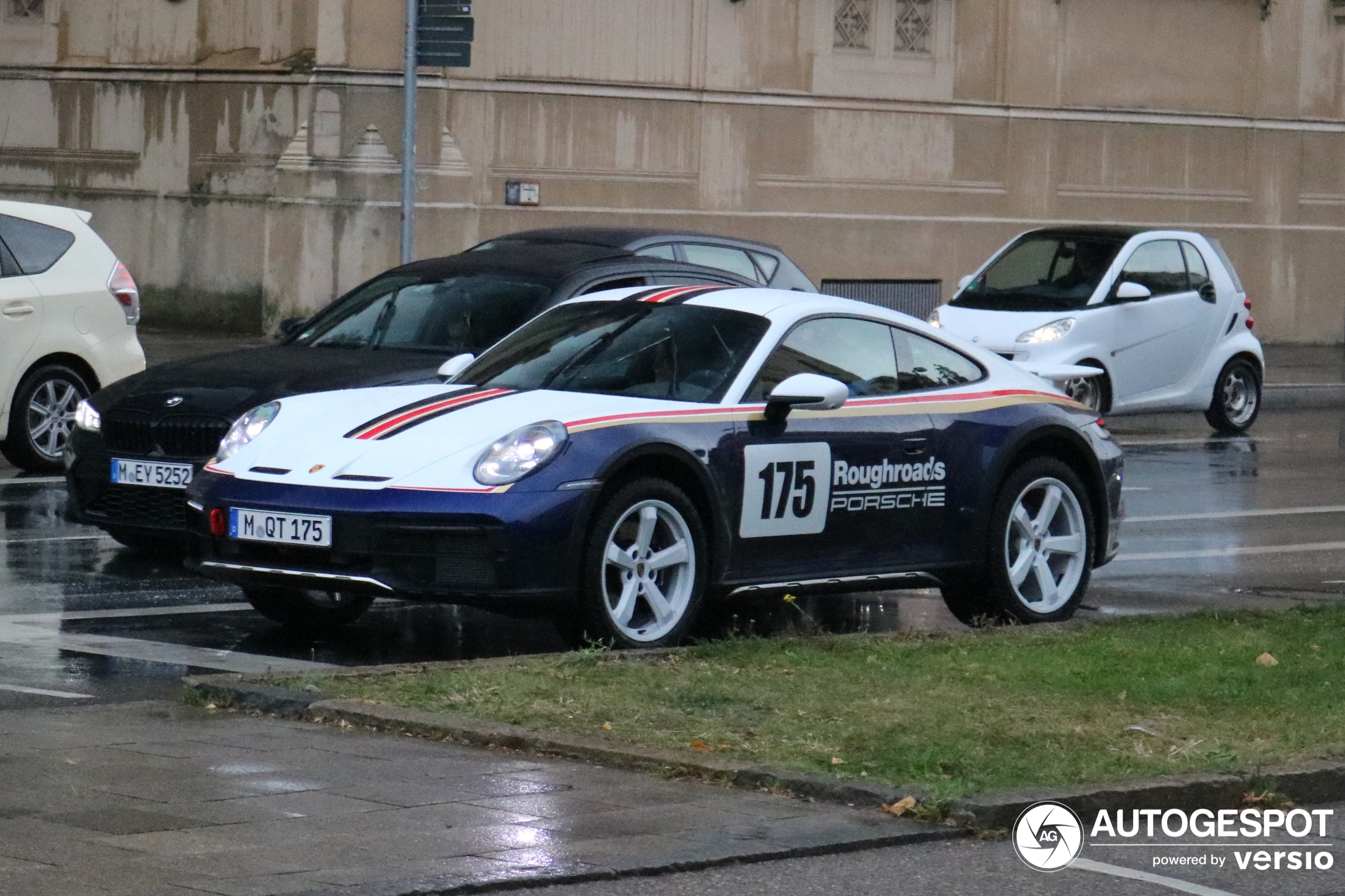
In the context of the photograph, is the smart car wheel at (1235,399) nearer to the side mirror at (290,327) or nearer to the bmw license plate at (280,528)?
the side mirror at (290,327)

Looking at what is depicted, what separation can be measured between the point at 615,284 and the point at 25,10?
17016mm

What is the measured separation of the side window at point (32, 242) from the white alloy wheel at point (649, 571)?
6972mm

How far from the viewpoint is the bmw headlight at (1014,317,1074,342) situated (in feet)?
64.8

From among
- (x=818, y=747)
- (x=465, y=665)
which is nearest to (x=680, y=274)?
(x=465, y=665)

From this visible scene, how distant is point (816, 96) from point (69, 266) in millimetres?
14613

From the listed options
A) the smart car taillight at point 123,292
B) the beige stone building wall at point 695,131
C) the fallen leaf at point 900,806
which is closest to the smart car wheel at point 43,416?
the smart car taillight at point 123,292

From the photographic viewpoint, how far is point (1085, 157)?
3098 cm

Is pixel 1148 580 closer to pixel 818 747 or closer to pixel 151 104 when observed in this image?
pixel 818 747

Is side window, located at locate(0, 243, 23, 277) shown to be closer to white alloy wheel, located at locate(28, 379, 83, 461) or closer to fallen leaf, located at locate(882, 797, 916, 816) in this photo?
white alloy wheel, located at locate(28, 379, 83, 461)

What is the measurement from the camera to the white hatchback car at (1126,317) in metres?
20.0

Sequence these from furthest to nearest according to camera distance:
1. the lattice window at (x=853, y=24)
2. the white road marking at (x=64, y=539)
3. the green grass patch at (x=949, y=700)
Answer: the lattice window at (x=853, y=24) → the white road marking at (x=64, y=539) → the green grass patch at (x=949, y=700)

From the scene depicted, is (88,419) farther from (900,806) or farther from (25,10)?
(25,10)

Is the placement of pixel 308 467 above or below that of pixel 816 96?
below

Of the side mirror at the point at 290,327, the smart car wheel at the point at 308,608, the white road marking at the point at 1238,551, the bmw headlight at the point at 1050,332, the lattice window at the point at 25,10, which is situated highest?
the lattice window at the point at 25,10
